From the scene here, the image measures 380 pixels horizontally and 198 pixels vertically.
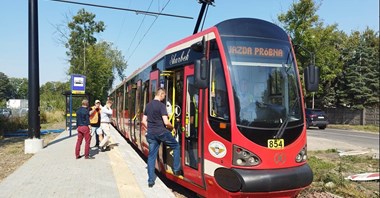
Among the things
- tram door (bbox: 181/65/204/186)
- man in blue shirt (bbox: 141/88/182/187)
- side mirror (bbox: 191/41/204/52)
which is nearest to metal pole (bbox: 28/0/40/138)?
man in blue shirt (bbox: 141/88/182/187)

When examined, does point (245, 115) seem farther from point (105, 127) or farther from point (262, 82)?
point (105, 127)

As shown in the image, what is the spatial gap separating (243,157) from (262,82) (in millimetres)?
1260

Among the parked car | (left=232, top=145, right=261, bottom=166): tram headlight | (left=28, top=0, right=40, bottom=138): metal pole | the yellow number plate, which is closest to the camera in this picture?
(left=232, top=145, right=261, bottom=166): tram headlight

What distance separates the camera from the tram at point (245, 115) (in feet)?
18.0

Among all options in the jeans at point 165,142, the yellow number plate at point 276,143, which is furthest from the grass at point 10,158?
the yellow number plate at point 276,143

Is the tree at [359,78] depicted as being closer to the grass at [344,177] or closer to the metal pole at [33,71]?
the grass at [344,177]

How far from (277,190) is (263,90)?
5.13 ft

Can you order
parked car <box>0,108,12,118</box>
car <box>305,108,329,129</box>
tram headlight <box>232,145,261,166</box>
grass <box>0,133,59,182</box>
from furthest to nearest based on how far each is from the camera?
car <box>305,108,329,129</box>
parked car <box>0,108,12,118</box>
grass <box>0,133,59,182</box>
tram headlight <box>232,145,261,166</box>

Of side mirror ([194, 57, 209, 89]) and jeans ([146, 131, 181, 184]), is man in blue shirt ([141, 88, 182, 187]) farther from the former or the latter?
side mirror ([194, 57, 209, 89])

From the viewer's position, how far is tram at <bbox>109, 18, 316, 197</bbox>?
5.50m

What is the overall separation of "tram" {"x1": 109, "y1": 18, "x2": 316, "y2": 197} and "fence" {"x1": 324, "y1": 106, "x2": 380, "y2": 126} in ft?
109

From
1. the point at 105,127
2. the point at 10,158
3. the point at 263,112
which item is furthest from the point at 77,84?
the point at 263,112

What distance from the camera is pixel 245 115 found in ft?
18.4

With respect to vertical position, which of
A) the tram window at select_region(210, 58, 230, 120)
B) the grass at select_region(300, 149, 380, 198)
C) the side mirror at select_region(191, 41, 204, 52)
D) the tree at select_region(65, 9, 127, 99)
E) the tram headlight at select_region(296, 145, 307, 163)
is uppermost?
the tree at select_region(65, 9, 127, 99)
